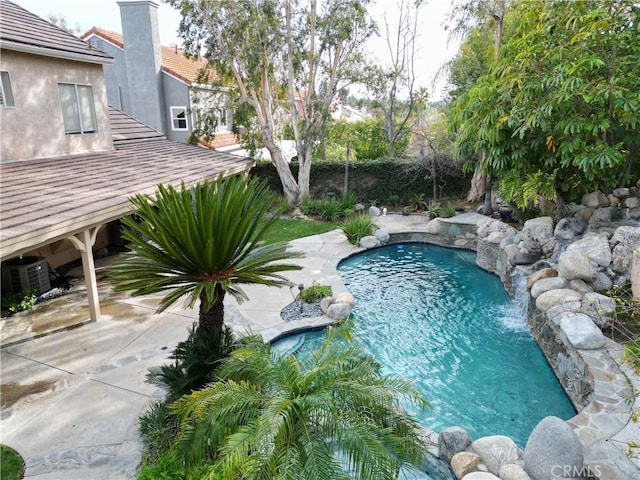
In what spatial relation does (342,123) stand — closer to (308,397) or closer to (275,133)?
(275,133)

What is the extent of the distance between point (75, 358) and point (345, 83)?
15.3 metres

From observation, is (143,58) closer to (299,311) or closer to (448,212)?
(448,212)

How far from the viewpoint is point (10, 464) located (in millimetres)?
5027

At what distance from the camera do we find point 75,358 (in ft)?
24.6

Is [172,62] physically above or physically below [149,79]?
above

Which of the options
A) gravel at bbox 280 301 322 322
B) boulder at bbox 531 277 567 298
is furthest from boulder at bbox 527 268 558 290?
gravel at bbox 280 301 322 322

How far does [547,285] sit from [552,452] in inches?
212

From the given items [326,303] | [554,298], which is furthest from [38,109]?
[554,298]

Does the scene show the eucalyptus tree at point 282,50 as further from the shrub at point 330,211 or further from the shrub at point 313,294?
the shrub at point 313,294

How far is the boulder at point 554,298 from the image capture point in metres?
8.71

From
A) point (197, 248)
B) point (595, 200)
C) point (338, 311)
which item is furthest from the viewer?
point (595, 200)

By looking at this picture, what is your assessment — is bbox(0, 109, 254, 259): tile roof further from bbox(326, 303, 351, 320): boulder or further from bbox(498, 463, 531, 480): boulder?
bbox(498, 463, 531, 480): boulder

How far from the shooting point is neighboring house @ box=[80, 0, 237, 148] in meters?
21.5

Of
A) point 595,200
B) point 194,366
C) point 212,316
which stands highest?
point 595,200
